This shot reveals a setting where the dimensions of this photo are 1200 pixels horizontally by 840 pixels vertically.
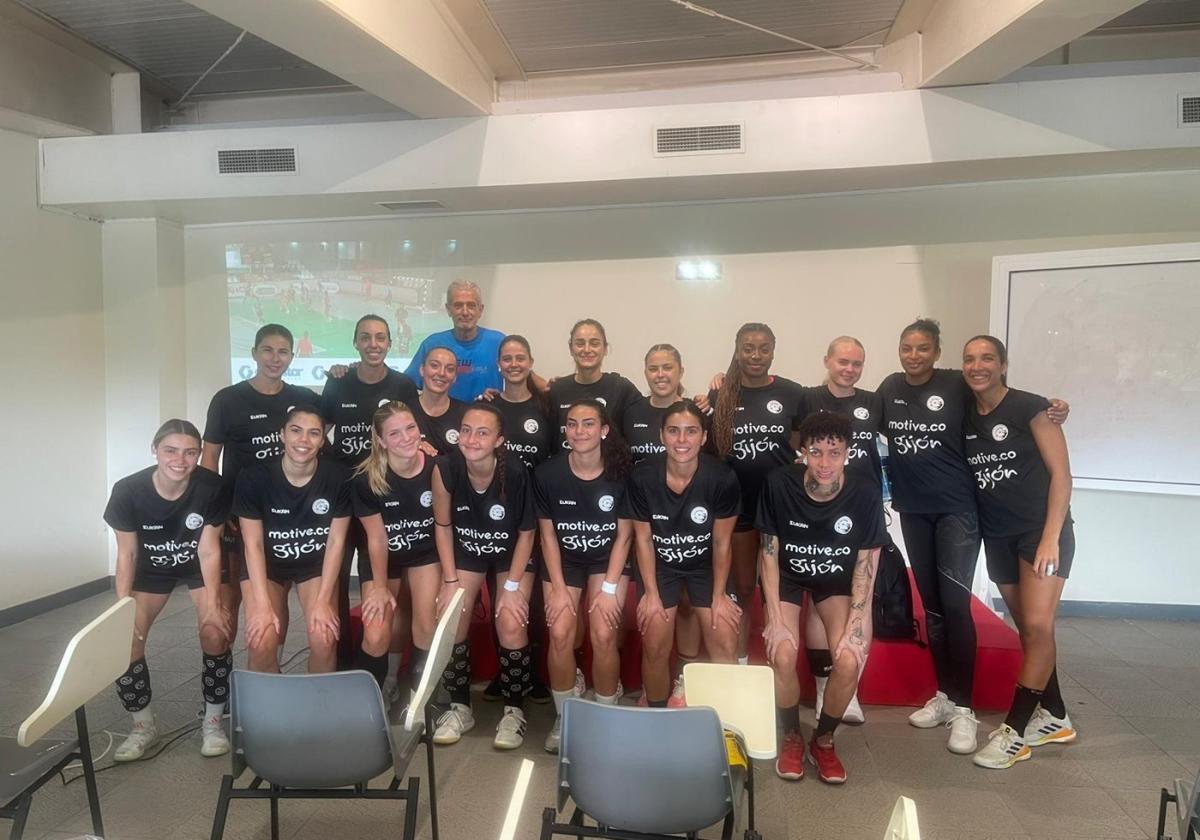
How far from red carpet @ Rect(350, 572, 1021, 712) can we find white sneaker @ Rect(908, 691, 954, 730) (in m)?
0.14

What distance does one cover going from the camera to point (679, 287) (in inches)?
185

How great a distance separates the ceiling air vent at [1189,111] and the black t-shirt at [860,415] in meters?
2.37

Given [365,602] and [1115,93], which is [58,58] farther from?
[1115,93]

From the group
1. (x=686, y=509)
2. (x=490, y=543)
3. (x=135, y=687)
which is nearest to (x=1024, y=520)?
(x=686, y=509)

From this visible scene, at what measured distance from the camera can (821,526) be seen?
8.45ft

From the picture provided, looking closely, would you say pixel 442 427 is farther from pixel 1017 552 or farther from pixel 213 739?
pixel 1017 552

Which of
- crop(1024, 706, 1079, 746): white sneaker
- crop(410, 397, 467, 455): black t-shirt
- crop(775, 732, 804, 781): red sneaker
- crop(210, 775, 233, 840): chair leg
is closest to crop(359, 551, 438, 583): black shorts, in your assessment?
crop(410, 397, 467, 455): black t-shirt

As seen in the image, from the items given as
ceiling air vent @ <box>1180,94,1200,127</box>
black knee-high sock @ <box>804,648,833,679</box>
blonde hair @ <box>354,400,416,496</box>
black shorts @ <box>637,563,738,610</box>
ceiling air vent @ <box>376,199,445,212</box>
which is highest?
ceiling air vent @ <box>1180,94,1200,127</box>

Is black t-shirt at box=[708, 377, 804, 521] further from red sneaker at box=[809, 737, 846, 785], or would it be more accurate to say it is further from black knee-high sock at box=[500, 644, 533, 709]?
black knee-high sock at box=[500, 644, 533, 709]

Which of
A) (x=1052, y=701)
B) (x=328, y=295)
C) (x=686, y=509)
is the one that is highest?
(x=328, y=295)

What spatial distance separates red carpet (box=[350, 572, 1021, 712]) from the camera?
9.93 feet

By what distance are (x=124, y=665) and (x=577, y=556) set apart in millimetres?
1512

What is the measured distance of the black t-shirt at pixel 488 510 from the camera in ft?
9.29

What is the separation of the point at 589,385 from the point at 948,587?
1.75m
